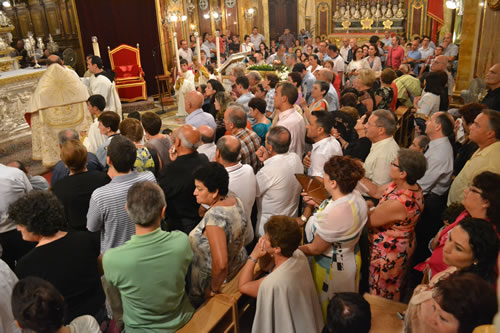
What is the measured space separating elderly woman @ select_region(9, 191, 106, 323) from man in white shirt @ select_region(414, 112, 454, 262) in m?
2.75

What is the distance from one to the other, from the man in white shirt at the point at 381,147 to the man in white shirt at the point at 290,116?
1120 mm

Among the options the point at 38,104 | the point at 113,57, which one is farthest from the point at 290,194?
the point at 113,57

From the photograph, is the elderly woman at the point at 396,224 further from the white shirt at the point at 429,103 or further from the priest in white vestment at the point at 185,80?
the priest in white vestment at the point at 185,80

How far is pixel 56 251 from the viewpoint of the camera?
2193 mm

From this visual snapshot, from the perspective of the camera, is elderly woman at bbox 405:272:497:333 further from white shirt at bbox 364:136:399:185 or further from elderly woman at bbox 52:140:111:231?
elderly woman at bbox 52:140:111:231

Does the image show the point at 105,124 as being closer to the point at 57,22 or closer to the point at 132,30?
the point at 132,30

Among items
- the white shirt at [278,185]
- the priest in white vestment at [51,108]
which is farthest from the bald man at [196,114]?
the priest in white vestment at [51,108]

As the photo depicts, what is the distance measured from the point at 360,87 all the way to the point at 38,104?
4.82 metres

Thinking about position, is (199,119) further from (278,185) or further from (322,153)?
(278,185)

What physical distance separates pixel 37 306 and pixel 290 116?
3.42m

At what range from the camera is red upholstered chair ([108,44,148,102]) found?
1042 centimetres

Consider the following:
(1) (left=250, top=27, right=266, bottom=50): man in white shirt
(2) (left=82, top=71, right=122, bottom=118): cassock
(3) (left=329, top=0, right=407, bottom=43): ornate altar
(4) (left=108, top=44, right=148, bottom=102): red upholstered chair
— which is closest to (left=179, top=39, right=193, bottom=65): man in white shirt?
(4) (left=108, top=44, right=148, bottom=102): red upholstered chair

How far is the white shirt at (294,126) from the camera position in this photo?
445 centimetres

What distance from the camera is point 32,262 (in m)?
2.12
